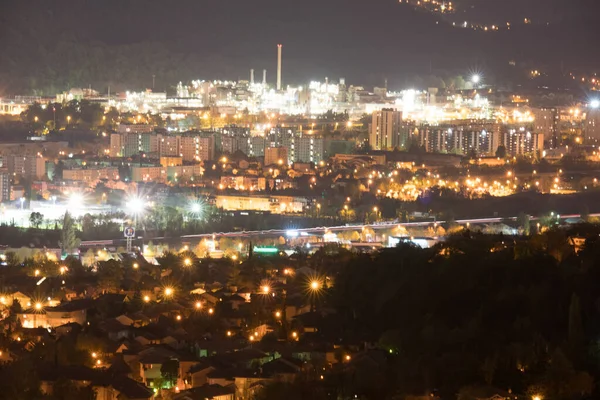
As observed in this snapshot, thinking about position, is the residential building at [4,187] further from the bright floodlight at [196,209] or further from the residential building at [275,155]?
the residential building at [275,155]

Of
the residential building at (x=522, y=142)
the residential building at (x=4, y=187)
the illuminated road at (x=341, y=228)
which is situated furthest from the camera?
the residential building at (x=522, y=142)

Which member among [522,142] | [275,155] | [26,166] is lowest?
[26,166]

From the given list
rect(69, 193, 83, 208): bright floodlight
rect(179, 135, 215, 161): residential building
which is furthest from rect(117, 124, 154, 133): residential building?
rect(69, 193, 83, 208): bright floodlight

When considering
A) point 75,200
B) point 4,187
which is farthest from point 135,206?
point 4,187

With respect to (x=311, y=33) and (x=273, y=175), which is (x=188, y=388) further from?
(x=311, y=33)

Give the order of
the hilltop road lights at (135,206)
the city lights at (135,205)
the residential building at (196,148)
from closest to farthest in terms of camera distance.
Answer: the hilltop road lights at (135,206) < the city lights at (135,205) < the residential building at (196,148)

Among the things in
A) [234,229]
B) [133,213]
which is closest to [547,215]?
[234,229]

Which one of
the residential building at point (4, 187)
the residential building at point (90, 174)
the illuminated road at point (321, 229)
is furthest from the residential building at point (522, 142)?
the residential building at point (4, 187)

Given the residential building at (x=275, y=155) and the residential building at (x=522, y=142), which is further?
the residential building at (x=522, y=142)

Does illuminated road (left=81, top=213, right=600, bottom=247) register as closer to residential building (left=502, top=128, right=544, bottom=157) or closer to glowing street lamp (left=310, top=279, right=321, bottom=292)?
glowing street lamp (left=310, top=279, right=321, bottom=292)

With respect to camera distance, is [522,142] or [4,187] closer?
[4,187]

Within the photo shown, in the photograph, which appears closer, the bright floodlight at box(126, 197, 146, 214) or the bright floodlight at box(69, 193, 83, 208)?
the bright floodlight at box(126, 197, 146, 214)

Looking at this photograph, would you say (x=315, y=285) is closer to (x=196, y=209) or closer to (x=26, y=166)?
(x=196, y=209)
